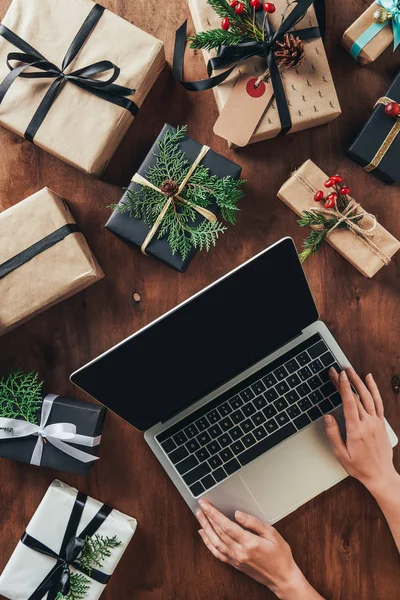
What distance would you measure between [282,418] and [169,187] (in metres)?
0.49

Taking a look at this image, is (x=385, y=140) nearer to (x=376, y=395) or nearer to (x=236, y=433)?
(x=376, y=395)

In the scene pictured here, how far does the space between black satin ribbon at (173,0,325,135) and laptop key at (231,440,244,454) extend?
61cm

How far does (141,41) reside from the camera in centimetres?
92

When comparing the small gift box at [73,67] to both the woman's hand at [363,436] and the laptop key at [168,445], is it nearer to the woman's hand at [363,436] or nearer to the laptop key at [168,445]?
the laptop key at [168,445]

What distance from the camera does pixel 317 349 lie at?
965mm

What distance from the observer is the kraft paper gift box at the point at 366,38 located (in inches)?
37.4

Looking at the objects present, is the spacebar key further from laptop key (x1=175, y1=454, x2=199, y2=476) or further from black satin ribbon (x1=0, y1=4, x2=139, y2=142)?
black satin ribbon (x1=0, y1=4, x2=139, y2=142)

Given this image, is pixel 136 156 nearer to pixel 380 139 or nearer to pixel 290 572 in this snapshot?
pixel 380 139

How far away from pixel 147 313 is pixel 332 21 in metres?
0.72

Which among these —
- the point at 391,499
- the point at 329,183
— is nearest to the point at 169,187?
the point at 329,183

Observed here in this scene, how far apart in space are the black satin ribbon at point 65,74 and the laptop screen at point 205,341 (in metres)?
0.41

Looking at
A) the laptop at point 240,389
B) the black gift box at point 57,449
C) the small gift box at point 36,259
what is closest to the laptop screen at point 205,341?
the laptop at point 240,389

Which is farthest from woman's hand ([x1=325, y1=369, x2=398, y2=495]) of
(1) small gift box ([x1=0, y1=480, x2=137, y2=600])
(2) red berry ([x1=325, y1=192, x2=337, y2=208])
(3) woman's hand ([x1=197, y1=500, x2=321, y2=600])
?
(1) small gift box ([x1=0, y1=480, x2=137, y2=600])

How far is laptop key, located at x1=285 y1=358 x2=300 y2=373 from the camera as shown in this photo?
96cm
